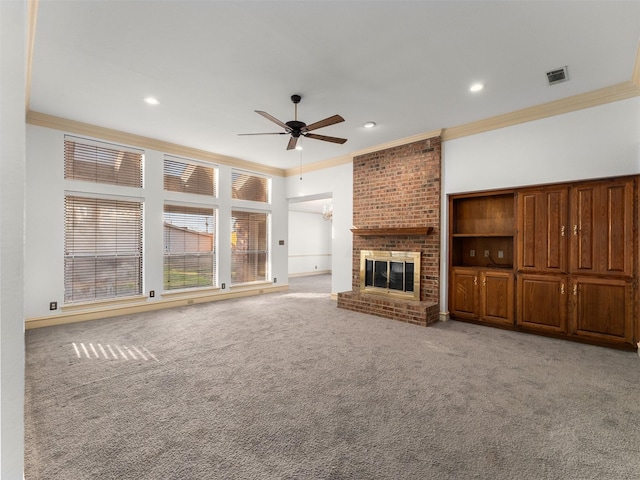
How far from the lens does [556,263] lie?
3.84 metres

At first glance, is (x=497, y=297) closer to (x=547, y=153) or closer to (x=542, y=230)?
(x=542, y=230)

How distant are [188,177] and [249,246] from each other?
1977 millimetres

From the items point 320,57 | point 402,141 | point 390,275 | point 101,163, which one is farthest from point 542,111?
point 101,163

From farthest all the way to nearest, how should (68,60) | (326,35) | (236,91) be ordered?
1. (236,91)
2. (68,60)
3. (326,35)

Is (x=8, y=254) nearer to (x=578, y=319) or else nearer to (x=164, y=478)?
(x=164, y=478)

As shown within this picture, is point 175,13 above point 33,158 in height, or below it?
above

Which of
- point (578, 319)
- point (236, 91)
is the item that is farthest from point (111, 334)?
point (578, 319)

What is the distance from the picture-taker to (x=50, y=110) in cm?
409

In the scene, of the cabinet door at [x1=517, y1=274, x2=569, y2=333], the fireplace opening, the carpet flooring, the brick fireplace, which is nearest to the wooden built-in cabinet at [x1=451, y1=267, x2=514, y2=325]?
the cabinet door at [x1=517, y1=274, x2=569, y2=333]

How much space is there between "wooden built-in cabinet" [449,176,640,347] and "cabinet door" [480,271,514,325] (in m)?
0.01

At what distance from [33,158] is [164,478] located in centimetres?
476

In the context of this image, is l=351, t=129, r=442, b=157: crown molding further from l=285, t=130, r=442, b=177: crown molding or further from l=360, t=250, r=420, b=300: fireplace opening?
l=360, t=250, r=420, b=300: fireplace opening

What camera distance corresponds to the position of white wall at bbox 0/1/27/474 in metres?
0.87

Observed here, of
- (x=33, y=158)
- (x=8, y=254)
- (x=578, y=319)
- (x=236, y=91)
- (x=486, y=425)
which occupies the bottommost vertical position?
(x=486, y=425)
